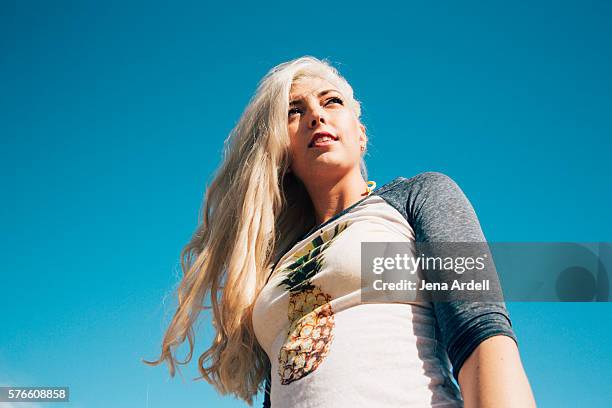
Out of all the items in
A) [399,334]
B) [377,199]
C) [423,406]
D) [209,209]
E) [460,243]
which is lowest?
[423,406]

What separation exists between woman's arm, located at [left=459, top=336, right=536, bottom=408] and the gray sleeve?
0.12ft

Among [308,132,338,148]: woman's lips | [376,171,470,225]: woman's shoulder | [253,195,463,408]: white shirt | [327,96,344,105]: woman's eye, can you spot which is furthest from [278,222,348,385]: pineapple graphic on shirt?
[327,96,344,105]: woman's eye

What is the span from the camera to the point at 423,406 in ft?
6.82

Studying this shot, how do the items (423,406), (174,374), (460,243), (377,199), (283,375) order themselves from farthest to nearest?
1. (174,374)
2. (377,199)
3. (283,375)
4. (460,243)
5. (423,406)

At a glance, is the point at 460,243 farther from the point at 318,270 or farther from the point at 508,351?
the point at 318,270

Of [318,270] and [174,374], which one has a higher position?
[318,270]

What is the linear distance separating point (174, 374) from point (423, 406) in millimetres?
1903

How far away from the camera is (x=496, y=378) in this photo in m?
1.85

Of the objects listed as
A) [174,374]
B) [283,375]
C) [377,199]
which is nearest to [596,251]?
[377,199]

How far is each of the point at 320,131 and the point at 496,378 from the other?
1908mm

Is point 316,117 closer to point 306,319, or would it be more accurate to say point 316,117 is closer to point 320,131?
point 320,131

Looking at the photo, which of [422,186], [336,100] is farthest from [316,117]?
[422,186]

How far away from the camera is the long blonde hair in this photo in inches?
125

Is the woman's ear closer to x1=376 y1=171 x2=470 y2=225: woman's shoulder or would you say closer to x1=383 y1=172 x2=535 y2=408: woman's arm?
x1=376 y1=171 x2=470 y2=225: woman's shoulder
